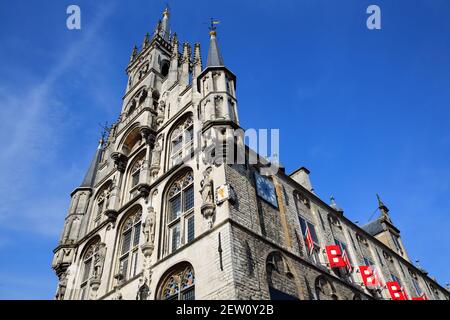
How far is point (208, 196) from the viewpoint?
44.3 feet

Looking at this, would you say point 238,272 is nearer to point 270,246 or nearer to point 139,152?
point 270,246

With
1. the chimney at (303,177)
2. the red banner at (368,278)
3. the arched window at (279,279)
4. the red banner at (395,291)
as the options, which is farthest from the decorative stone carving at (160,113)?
the red banner at (395,291)

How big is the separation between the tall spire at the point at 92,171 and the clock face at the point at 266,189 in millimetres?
13651

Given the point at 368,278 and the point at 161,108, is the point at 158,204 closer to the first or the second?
the point at 161,108

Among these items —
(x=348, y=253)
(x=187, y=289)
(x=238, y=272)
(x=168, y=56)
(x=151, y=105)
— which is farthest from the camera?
(x=168, y=56)

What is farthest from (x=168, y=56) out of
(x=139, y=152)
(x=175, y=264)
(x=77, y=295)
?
(x=175, y=264)

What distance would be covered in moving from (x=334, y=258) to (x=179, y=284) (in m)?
7.85

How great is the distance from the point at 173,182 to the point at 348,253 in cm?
1092

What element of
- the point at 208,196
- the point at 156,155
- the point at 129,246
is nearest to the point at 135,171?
the point at 156,155

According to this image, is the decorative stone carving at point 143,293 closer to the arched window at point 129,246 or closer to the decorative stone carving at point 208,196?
the arched window at point 129,246

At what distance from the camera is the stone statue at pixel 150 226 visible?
1541cm

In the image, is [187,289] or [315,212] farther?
[315,212]

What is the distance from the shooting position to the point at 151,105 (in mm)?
23031

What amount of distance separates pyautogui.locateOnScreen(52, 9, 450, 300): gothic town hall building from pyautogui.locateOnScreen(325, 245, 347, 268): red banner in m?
0.33
